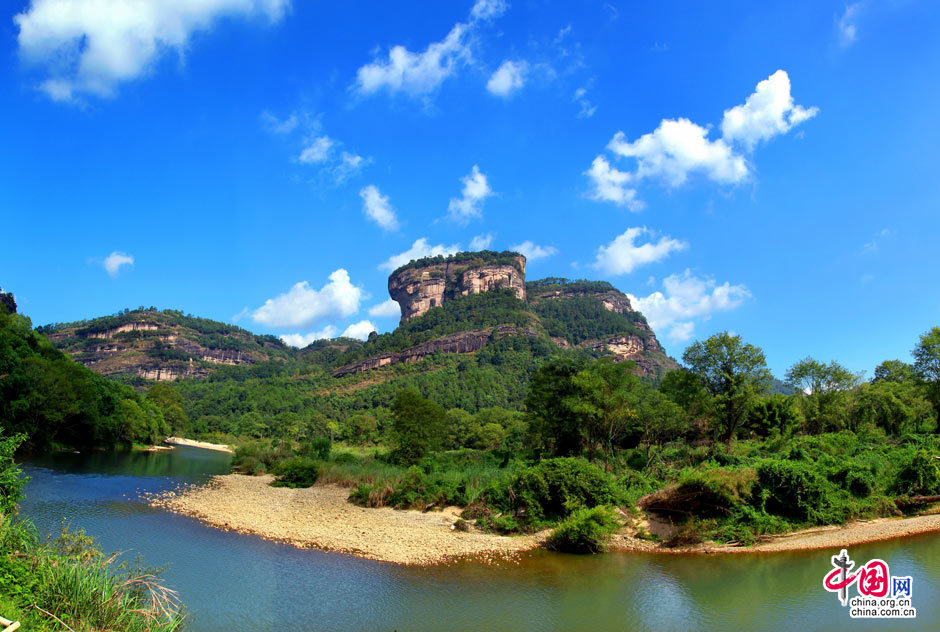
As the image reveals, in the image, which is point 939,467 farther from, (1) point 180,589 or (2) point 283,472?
(2) point 283,472

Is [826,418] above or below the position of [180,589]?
above

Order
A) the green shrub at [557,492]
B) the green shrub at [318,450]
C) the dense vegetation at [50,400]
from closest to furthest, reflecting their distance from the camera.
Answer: the green shrub at [557,492], the dense vegetation at [50,400], the green shrub at [318,450]

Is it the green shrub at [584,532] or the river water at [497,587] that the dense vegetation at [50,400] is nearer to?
the river water at [497,587]

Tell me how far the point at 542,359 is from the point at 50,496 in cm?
12285

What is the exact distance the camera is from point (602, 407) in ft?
111

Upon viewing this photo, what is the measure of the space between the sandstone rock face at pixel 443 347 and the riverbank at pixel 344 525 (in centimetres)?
12198

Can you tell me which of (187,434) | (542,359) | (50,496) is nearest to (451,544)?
(50,496)

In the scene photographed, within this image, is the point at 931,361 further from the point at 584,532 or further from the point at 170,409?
the point at 170,409

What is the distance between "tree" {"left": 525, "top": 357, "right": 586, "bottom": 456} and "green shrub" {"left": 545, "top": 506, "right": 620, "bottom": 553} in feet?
50.4

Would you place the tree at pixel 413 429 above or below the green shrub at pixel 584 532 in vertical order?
above

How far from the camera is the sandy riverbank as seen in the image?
19984 millimetres

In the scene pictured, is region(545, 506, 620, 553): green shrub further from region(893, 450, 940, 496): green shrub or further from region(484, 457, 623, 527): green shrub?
region(893, 450, 940, 496): green shrub

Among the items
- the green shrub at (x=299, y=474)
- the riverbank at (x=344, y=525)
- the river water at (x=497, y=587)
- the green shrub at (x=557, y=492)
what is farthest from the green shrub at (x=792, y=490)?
the green shrub at (x=299, y=474)

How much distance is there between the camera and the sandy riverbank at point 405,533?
1998 centimetres
